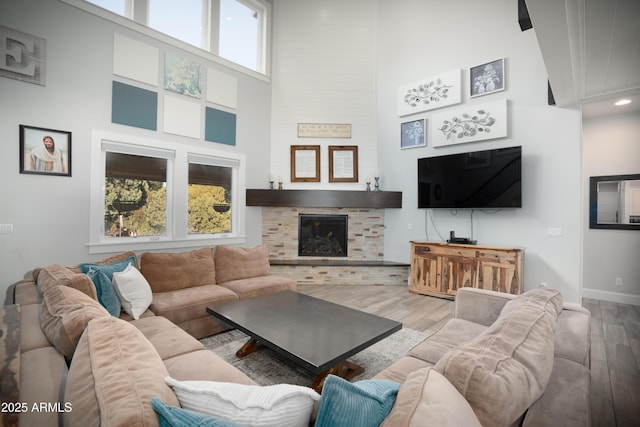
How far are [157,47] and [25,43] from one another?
4.58 ft

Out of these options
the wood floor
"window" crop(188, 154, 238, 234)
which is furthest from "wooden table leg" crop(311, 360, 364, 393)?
"window" crop(188, 154, 238, 234)

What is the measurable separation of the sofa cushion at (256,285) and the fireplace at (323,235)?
6.05 ft

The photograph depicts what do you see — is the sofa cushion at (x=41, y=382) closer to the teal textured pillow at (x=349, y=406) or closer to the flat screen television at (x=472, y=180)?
the teal textured pillow at (x=349, y=406)

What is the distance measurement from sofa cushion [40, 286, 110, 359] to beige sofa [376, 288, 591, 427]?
1.30 metres

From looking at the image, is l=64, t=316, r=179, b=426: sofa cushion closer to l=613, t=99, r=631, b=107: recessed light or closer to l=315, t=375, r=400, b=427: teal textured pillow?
l=315, t=375, r=400, b=427: teal textured pillow

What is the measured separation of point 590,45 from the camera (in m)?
2.23

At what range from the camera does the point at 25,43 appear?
3121mm

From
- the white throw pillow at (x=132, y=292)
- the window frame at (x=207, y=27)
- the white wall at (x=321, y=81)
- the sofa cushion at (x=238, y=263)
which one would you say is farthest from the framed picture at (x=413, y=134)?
the white throw pillow at (x=132, y=292)

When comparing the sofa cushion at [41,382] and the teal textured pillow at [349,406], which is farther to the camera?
the sofa cushion at [41,382]

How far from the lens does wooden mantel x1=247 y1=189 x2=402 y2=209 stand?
17.0 feet

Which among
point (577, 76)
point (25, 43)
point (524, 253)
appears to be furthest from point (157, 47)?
point (524, 253)

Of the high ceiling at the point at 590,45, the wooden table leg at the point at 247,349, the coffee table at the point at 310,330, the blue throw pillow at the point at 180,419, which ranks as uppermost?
the high ceiling at the point at 590,45

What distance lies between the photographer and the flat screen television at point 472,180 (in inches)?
157

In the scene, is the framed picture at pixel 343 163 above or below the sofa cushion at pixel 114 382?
above
